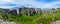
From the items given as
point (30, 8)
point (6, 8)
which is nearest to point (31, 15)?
point (30, 8)

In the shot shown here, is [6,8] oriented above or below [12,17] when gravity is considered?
above

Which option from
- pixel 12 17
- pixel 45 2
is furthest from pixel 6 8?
pixel 45 2

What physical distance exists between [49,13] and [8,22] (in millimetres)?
557

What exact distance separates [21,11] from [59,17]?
51 centimetres

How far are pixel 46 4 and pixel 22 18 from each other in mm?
371

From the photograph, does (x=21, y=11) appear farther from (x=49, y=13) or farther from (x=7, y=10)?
(x=49, y=13)

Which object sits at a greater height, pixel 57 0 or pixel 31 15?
pixel 57 0

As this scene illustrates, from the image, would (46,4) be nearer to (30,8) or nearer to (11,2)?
(30,8)

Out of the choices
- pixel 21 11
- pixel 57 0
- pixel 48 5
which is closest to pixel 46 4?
pixel 48 5

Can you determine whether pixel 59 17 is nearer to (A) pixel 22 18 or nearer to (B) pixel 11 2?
(A) pixel 22 18

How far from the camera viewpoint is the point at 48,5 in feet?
4.57

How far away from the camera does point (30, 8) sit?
55.1 inches

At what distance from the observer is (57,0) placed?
1371mm

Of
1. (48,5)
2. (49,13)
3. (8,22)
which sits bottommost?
(8,22)
